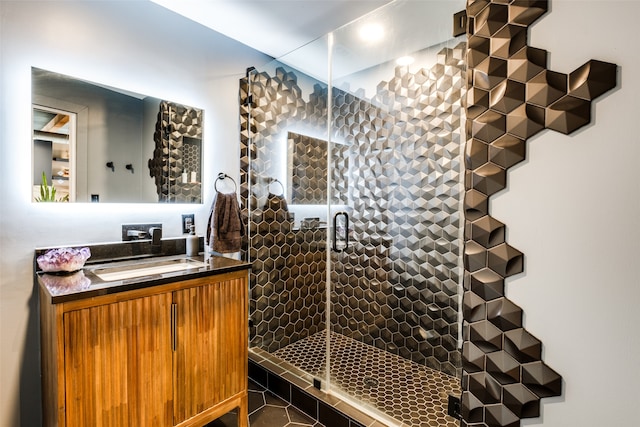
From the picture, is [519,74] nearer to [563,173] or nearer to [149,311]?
[563,173]

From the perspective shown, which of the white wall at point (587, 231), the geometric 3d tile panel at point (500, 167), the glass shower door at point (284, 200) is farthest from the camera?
the glass shower door at point (284, 200)

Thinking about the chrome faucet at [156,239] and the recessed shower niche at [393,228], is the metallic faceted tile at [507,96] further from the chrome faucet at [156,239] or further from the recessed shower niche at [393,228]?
the chrome faucet at [156,239]

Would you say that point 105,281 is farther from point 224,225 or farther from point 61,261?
point 224,225

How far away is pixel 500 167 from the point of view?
1157 millimetres

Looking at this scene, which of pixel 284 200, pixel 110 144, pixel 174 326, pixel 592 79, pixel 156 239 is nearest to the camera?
pixel 592 79

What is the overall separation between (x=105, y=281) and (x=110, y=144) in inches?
35.7

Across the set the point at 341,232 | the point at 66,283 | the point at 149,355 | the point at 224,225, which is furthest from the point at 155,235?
the point at 341,232

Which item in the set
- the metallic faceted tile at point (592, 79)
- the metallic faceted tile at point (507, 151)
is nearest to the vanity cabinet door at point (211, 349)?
the metallic faceted tile at point (507, 151)

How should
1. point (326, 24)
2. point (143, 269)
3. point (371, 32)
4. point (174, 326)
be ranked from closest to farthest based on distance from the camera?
point (174, 326)
point (143, 269)
point (371, 32)
point (326, 24)

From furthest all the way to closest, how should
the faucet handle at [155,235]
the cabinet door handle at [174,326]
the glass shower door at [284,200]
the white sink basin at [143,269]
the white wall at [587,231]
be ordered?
the glass shower door at [284,200], the faucet handle at [155,235], the white sink basin at [143,269], the cabinet door handle at [174,326], the white wall at [587,231]

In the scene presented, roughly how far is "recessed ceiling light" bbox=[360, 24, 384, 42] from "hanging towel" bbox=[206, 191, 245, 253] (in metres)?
1.40

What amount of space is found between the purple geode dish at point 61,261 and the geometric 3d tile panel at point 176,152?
62cm

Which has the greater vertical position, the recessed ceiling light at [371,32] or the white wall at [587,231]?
the recessed ceiling light at [371,32]

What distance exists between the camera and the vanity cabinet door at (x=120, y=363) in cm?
116
